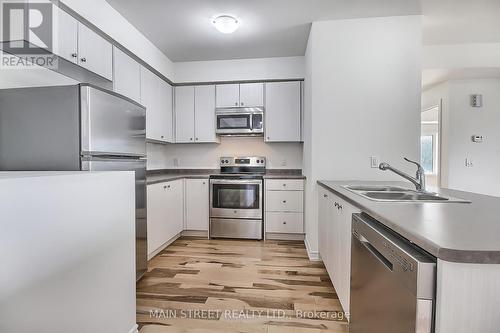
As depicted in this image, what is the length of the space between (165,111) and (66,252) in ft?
9.06

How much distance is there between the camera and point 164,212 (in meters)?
Result: 2.95

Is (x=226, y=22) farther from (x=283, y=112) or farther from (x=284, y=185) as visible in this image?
(x=284, y=185)

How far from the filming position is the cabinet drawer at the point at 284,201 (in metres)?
3.33

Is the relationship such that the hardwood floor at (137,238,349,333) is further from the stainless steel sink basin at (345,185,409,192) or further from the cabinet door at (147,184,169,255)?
the stainless steel sink basin at (345,185,409,192)

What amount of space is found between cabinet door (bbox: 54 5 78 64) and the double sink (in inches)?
89.2

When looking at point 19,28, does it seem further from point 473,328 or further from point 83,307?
point 473,328

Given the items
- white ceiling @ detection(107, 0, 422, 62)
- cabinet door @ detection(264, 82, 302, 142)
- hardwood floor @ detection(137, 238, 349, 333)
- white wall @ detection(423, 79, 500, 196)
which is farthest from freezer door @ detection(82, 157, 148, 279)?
white wall @ detection(423, 79, 500, 196)

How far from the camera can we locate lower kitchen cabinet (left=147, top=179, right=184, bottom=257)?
2.65m

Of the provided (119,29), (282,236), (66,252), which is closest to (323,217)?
(282,236)

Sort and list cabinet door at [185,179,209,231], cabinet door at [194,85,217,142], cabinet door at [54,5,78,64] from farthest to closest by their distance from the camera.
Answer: cabinet door at [194,85,217,142] < cabinet door at [185,179,209,231] < cabinet door at [54,5,78,64]

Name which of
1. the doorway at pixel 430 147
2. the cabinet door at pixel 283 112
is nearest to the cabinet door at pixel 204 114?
the cabinet door at pixel 283 112

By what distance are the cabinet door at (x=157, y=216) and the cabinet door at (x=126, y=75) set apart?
1010mm

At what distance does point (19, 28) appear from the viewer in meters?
1.64

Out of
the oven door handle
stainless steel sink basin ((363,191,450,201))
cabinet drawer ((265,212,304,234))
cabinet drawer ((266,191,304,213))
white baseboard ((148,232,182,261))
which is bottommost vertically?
white baseboard ((148,232,182,261))
